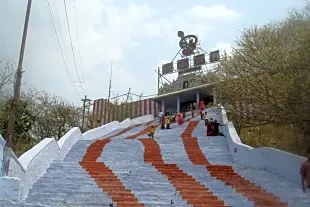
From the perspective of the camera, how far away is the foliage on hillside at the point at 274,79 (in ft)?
33.8

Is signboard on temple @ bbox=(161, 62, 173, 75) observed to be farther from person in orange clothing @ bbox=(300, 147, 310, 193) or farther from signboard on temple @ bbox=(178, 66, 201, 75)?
person in orange clothing @ bbox=(300, 147, 310, 193)

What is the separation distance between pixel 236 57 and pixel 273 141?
3.80 metres

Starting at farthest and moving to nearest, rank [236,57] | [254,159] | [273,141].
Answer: [273,141]
[236,57]
[254,159]

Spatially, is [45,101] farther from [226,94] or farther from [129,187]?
[129,187]

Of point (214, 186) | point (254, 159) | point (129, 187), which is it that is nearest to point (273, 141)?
point (254, 159)

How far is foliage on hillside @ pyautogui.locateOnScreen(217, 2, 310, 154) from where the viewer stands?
10.3 metres

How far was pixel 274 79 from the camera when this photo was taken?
1217cm

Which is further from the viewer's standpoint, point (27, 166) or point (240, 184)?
point (240, 184)

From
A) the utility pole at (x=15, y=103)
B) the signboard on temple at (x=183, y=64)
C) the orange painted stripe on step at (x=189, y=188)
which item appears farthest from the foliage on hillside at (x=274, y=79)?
the signboard on temple at (x=183, y=64)

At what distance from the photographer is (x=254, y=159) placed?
12.7m

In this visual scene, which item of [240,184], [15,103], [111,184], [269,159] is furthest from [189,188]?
[15,103]

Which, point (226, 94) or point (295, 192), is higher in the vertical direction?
point (226, 94)

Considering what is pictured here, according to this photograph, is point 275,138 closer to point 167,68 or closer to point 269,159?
point 269,159

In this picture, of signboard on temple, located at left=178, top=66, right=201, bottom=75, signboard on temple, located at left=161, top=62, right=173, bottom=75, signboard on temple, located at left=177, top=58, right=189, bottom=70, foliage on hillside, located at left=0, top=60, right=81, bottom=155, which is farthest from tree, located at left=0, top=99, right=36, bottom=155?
signboard on temple, located at left=161, top=62, right=173, bottom=75
